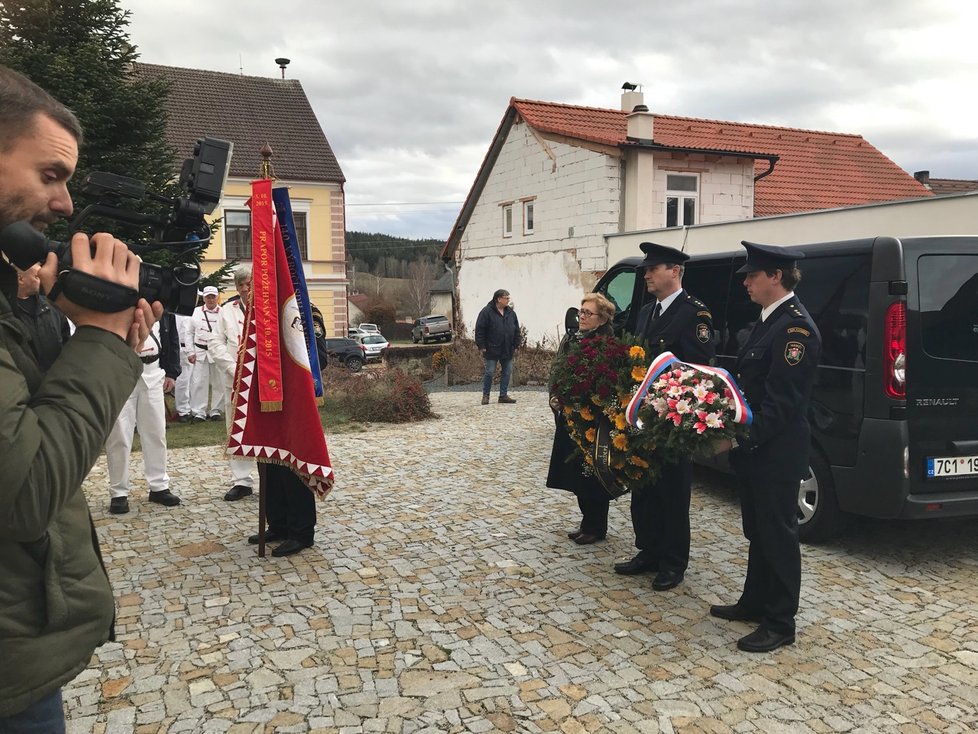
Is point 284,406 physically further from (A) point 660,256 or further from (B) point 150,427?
(A) point 660,256

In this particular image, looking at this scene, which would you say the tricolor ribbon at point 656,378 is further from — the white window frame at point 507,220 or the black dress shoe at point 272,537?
the white window frame at point 507,220

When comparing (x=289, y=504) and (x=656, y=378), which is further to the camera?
(x=289, y=504)

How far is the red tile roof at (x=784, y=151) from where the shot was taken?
22312mm

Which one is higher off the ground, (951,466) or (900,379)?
(900,379)

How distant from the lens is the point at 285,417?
523cm

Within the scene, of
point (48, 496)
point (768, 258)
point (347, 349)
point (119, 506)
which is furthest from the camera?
point (347, 349)

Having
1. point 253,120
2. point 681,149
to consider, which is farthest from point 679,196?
point 253,120

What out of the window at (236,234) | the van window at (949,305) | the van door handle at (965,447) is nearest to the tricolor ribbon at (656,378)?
the van window at (949,305)

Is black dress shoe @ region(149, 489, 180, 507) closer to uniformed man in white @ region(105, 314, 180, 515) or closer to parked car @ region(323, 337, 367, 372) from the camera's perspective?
uniformed man in white @ region(105, 314, 180, 515)

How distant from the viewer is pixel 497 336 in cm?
1308

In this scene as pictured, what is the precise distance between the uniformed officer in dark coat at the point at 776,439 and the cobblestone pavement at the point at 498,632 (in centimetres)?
30

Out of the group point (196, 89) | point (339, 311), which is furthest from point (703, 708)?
point (196, 89)

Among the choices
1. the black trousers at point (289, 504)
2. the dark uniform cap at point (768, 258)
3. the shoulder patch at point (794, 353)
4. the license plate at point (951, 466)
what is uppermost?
the dark uniform cap at point (768, 258)

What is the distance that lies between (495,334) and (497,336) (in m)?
0.05
